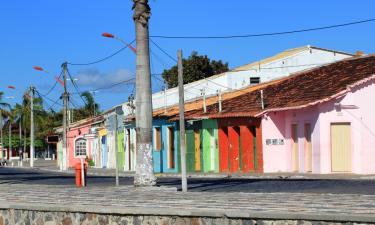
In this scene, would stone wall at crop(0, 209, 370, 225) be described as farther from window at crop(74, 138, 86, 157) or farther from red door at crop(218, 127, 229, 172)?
window at crop(74, 138, 86, 157)

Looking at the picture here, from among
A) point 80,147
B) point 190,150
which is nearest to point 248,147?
point 190,150

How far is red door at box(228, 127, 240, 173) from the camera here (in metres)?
36.8

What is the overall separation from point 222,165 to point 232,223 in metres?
27.1

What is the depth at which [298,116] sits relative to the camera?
33.1 m

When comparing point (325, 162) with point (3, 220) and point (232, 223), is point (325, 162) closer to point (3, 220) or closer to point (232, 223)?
point (3, 220)

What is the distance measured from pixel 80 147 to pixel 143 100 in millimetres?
50035

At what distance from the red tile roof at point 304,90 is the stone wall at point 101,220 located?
18094 millimetres

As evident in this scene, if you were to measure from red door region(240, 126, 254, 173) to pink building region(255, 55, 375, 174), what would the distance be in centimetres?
161

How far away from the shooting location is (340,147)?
102ft

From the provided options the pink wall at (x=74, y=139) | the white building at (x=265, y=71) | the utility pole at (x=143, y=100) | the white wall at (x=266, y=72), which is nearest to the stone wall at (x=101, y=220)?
the utility pole at (x=143, y=100)

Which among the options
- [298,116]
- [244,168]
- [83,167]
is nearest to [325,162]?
[298,116]

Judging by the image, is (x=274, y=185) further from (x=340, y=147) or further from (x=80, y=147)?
(x=80, y=147)

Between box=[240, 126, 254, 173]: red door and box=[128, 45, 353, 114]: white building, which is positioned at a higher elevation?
box=[128, 45, 353, 114]: white building

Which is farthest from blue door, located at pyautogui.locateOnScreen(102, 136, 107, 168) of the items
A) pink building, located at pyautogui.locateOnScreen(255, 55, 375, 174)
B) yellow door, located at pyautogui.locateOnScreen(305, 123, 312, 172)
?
yellow door, located at pyautogui.locateOnScreen(305, 123, 312, 172)
